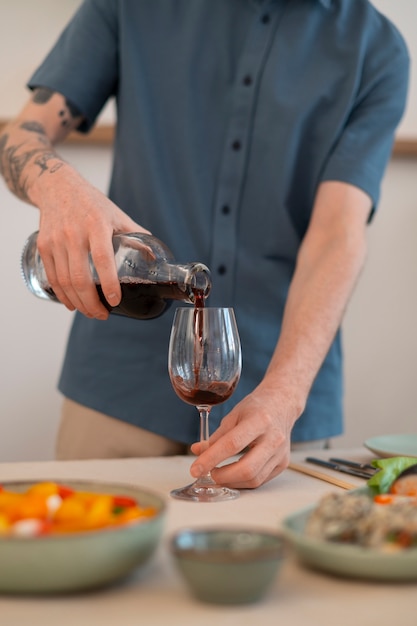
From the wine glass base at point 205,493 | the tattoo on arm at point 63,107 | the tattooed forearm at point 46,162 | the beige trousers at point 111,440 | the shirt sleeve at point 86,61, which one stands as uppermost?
the shirt sleeve at point 86,61

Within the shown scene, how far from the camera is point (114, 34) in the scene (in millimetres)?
1681

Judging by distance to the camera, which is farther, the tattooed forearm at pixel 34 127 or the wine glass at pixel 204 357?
the tattooed forearm at pixel 34 127

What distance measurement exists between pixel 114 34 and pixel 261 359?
723mm

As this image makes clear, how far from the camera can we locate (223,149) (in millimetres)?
1641

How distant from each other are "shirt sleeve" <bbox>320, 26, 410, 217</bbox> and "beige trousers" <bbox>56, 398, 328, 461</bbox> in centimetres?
54

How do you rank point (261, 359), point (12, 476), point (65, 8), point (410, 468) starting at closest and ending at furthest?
1. point (410, 468)
2. point (12, 476)
3. point (261, 359)
4. point (65, 8)

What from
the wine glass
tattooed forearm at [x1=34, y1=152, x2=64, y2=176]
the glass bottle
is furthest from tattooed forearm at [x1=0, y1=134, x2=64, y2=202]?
the wine glass

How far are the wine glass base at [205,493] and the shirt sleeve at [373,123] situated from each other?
73 centimetres

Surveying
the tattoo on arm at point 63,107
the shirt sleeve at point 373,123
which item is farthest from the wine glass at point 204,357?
the tattoo on arm at point 63,107

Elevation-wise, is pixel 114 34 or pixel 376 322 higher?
pixel 114 34

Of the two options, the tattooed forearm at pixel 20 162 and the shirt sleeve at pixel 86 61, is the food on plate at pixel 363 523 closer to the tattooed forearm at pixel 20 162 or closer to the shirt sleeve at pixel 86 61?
→ the tattooed forearm at pixel 20 162

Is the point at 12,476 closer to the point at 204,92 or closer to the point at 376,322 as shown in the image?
the point at 204,92

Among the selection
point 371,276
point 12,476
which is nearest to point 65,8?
point 371,276

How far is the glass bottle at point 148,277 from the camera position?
1.12 m
